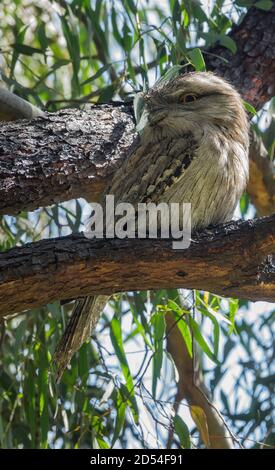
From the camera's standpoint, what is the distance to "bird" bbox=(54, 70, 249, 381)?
11.7 feet

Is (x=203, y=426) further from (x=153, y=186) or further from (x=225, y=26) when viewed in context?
(x=225, y=26)

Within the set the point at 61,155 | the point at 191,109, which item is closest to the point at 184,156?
the point at 191,109

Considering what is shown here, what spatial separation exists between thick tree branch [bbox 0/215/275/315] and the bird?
1.45 feet

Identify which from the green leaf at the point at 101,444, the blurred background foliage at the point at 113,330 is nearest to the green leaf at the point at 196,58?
the blurred background foliage at the point at 113,330

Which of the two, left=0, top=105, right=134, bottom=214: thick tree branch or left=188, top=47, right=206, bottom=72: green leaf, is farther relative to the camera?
left=188, top=47, right=206, bottom=72: green leaf

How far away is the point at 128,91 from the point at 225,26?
0.61 m

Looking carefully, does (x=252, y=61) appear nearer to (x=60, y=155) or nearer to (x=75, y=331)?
(x=60, y=155)

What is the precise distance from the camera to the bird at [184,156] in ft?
11.7

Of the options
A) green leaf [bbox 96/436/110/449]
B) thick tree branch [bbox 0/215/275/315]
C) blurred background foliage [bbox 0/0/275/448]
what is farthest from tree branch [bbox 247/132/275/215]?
thick tree branch [bbox 0/215/275/315]

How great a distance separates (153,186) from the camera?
357 centimetres

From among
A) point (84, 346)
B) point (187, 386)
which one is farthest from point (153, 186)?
point (187, 386)

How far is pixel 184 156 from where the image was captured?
3.59 metres

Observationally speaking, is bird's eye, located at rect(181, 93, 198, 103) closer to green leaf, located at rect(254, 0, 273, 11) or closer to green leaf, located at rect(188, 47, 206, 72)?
green leaf, located at rect(188, 47, 206, 72)

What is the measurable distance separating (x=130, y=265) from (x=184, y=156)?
2.34 feet
